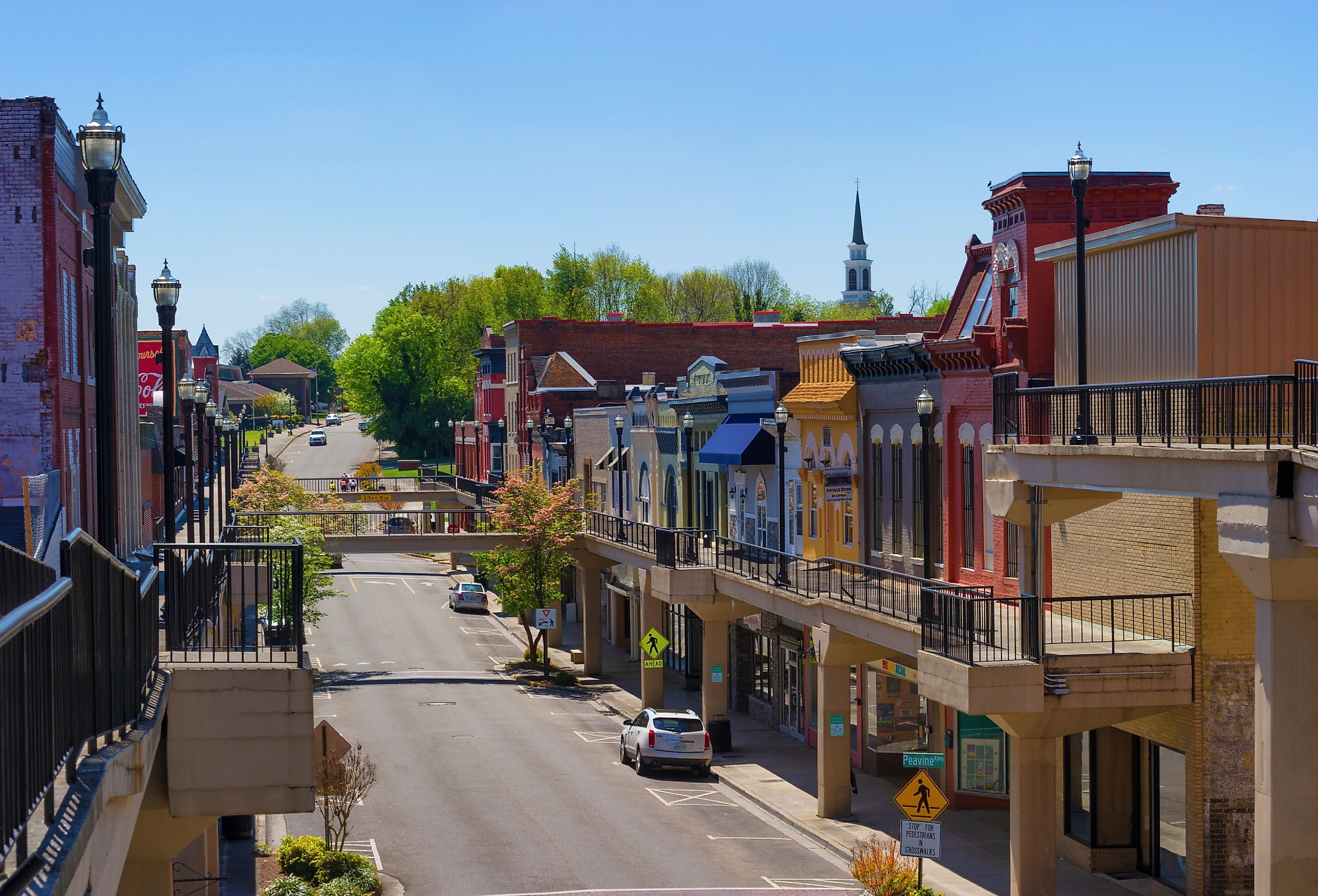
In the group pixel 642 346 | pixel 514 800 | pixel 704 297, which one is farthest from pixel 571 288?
pixel 514 800

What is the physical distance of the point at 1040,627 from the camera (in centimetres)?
2102

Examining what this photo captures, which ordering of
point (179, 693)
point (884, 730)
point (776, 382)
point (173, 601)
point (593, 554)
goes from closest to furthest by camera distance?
point (179, 693) → point (173, 601) → point (884, 730) → point (776, 382) → point (593, 554)

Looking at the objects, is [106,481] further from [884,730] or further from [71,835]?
[884,730]

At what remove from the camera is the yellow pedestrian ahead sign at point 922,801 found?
20094 mm

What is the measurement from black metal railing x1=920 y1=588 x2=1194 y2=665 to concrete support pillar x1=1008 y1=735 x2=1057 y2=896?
149cm

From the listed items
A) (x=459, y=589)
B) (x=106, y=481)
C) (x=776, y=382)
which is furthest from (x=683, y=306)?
(x=106, y=481)

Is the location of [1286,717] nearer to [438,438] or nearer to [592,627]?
[592,627]

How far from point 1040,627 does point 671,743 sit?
628 inches

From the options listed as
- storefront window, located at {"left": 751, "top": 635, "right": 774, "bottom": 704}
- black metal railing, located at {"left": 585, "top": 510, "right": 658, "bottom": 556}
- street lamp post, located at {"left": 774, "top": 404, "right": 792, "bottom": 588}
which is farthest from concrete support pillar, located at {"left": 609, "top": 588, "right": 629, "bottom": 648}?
street lamp post, located at {"left": 774, "top": 404, "right": 792, "bottom": 588}

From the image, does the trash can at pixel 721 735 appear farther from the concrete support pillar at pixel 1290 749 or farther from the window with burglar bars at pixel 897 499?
the concrete support pillar at pixel 1290 749

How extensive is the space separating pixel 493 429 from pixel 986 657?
61.9m

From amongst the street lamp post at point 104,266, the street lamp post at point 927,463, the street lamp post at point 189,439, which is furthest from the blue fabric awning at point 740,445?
the street lamp post at point 104,266

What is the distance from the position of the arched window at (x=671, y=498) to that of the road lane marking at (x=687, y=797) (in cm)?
1608

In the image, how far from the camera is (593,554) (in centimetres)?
5362
